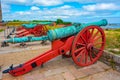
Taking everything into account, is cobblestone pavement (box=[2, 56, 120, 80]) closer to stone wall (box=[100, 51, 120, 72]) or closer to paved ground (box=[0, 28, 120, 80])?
paved ground (box=[0, 28, 120, 80])

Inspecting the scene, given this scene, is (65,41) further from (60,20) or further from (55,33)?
(60,20)

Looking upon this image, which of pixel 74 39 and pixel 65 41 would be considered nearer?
pixel 74 39

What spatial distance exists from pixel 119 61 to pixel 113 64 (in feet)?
0.99

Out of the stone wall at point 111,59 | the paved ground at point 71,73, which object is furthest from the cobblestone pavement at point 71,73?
the stone wall at point 111,59

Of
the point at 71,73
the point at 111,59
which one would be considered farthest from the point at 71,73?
the point at 111,59

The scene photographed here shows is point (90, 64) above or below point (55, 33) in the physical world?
below

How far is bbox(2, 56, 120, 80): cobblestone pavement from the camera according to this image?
379cm

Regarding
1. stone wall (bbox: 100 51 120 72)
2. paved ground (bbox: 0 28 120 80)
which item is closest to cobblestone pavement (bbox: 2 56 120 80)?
paved ground (bbox: 0 28 120 80)

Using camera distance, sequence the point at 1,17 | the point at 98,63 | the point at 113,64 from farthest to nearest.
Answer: the point at 1,17
the point at 98,63
the point at 113,64

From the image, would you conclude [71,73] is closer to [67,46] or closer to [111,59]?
[67,46]

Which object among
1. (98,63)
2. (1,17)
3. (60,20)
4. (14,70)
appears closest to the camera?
(14,70)

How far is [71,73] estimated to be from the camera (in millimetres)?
4031

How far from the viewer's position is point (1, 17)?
120 ft

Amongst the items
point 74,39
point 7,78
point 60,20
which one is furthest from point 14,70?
point 60,20
